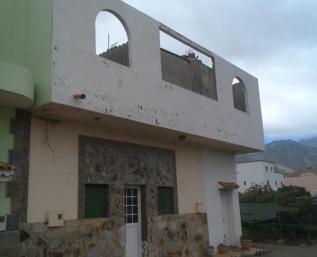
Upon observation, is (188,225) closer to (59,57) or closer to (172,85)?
(172,85)

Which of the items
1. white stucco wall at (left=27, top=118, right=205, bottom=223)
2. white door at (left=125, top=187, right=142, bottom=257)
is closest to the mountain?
white door at (left=125, top=187, right=142, bottom=257)

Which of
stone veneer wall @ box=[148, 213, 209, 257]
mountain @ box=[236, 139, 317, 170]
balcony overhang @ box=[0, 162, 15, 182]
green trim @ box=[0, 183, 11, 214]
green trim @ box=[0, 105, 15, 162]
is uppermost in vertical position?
mountain @ box=[236, 139, 317, 170]

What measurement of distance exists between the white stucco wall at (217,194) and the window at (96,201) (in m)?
5.02

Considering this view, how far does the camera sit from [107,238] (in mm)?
10281

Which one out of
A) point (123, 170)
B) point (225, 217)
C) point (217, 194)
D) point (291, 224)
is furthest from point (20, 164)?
point (291, 224)

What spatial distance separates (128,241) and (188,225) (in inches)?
105

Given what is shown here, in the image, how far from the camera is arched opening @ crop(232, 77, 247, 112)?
16.1m

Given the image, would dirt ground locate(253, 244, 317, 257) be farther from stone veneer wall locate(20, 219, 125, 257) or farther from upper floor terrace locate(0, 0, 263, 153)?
stone veneer wall locate(20, 219, 125, 257)

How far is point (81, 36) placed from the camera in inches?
365

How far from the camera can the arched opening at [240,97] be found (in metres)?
16.1

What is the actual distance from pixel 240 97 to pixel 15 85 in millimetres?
10422

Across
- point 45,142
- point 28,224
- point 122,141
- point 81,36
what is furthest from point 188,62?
point 28,224

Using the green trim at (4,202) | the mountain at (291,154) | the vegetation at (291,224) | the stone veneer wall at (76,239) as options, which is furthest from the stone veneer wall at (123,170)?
the mountain at (291,154)

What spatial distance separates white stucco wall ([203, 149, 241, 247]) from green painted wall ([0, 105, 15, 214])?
26.2ft
